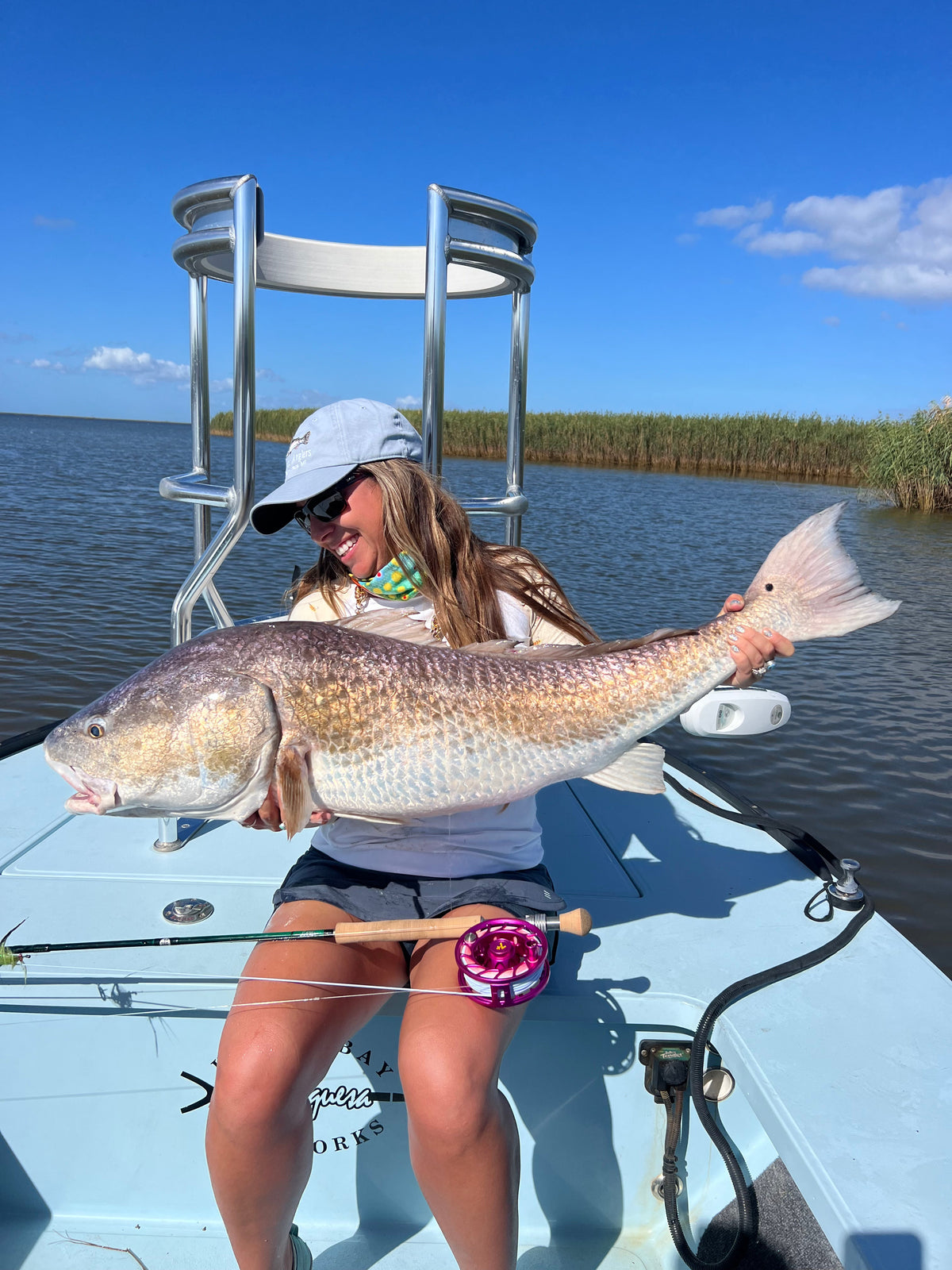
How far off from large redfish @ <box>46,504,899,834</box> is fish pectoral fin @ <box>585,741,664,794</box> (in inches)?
0.5

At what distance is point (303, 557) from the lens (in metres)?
16.4

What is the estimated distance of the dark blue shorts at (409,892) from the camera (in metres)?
2.22

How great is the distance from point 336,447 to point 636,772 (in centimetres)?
127

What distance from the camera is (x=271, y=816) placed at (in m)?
2.13

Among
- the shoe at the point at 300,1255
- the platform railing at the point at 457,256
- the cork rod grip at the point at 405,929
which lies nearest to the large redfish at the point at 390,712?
the cork rod grip at the point at 405,929

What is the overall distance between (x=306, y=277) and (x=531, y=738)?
2327mm

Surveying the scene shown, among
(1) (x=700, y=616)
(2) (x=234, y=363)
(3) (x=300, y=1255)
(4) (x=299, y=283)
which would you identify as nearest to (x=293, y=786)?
(3) (x=300, y=1255)

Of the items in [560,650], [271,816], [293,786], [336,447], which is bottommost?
[271,816]

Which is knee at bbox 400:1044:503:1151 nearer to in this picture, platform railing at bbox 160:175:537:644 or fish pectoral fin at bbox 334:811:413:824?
fish pectoral fin at bbox 334:811:413:824

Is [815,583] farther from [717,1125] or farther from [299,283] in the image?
[299,283]

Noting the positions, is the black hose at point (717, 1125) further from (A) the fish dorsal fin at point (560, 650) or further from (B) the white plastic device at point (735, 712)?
(A) the fish dorsal fin at point (560, 650)

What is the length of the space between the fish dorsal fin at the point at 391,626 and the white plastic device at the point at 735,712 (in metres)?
0.74

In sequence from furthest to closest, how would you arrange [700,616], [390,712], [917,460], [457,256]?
[917,460], [700,616], [457,256], [390,712]

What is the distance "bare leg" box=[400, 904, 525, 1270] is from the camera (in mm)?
1769
